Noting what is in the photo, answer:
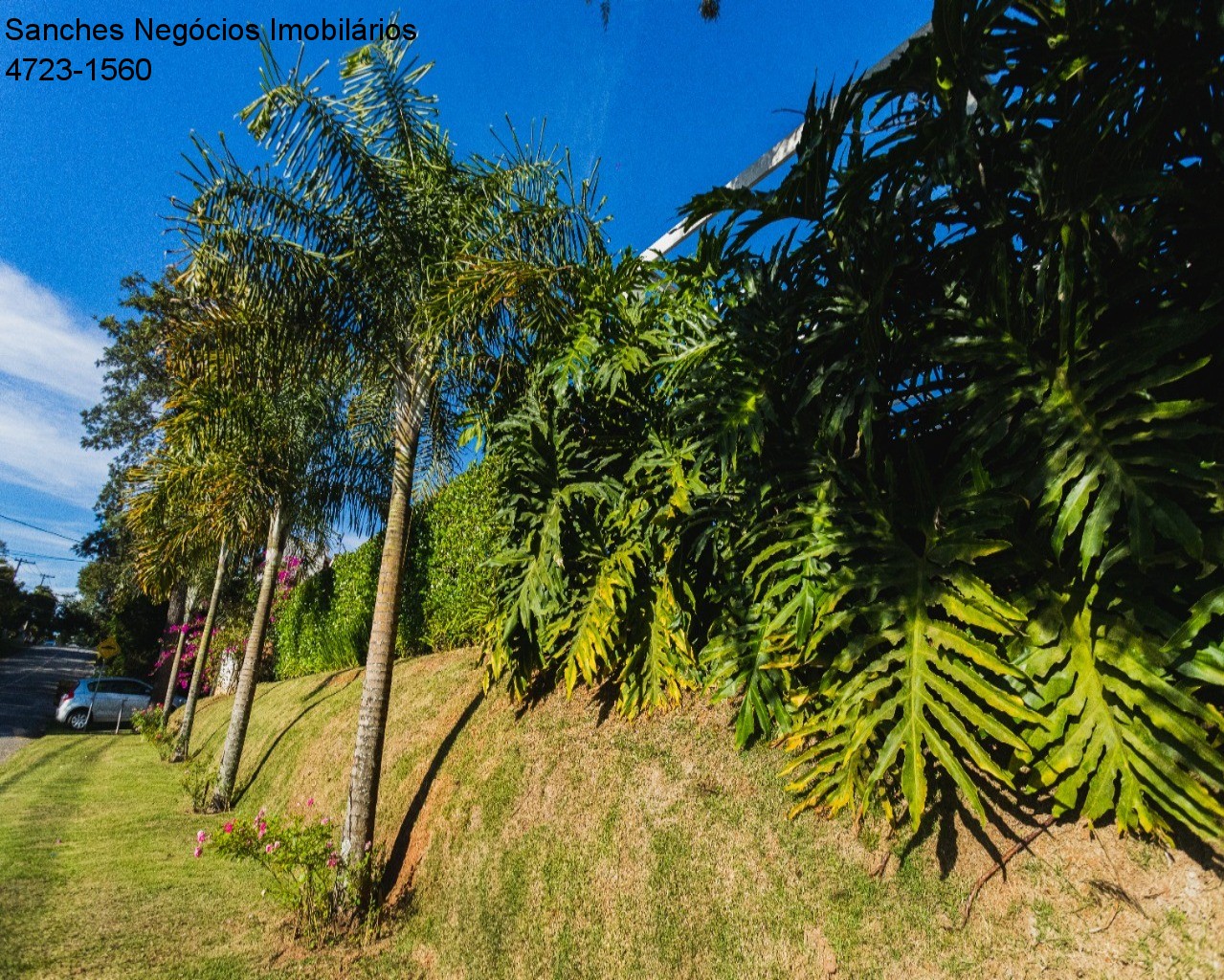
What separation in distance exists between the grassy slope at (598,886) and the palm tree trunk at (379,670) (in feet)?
1.48

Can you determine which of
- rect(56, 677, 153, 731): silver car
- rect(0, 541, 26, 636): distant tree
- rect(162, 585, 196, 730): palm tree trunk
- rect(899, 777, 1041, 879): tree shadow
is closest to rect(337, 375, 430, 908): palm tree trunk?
rect(899, 777, 1041, 879): tree shadow

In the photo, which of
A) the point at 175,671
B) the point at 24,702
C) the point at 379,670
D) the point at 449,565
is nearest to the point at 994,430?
the point at 379,670

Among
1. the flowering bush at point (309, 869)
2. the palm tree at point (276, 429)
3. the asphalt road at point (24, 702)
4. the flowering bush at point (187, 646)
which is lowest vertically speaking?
the flowering bush at point (309, 869)

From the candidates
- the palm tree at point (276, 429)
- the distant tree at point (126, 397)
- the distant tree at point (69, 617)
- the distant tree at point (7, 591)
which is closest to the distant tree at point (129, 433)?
the distant tree at point (126, 397)

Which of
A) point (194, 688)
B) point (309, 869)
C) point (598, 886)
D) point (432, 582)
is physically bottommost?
point (309, 869)

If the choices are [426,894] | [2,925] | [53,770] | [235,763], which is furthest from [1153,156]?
[53,770]

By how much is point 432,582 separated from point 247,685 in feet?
9.68

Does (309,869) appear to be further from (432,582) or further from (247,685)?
(247,685)

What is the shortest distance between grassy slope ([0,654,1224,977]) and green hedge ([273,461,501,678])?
1224 millimetres

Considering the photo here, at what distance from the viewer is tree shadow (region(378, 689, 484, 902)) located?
555 cm

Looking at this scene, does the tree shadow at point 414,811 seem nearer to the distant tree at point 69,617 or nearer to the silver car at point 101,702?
the silver car at point 101,702

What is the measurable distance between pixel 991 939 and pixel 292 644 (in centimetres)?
1674

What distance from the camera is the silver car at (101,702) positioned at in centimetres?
2036

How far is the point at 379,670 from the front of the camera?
5820 mm
